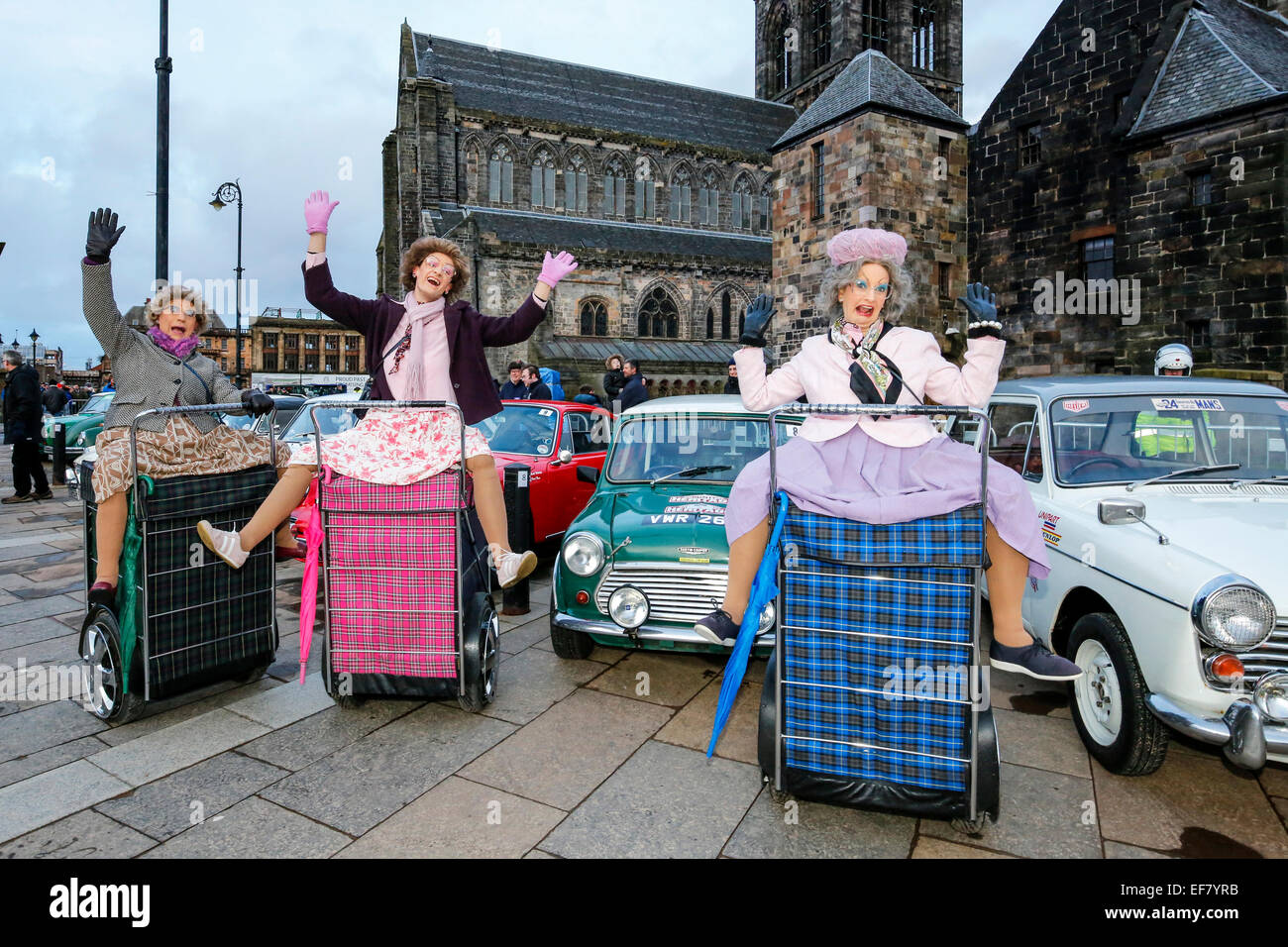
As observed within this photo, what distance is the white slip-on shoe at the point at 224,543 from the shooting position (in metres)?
3.69

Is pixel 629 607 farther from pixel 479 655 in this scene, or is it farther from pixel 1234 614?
pixel 1234 614

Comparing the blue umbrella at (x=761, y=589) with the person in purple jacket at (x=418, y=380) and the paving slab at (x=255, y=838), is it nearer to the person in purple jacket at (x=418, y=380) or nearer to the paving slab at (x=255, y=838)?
the person in purple jacket at (x=418, y=380)

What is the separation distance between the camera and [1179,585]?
3.04 meters

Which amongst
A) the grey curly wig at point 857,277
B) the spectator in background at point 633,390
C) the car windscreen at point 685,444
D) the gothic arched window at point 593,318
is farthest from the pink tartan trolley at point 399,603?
the gothic arched window at point 593,318

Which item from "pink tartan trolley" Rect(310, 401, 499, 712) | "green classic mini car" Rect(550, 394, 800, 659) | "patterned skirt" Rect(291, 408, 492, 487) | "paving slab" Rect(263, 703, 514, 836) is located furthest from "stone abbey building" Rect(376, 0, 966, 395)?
"paving slab" Rect(263, 703, 514, 836)

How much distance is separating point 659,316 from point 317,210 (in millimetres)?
35899

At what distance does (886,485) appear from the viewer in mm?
2902

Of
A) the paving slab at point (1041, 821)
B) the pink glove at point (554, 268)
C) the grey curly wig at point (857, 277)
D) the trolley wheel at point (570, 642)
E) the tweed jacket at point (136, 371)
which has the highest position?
the pink glove at point (554, 268)

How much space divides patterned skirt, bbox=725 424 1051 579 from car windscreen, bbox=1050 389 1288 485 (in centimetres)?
176

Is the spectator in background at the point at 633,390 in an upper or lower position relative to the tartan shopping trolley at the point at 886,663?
upper

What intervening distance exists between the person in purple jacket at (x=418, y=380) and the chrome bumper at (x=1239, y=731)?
2781 mm

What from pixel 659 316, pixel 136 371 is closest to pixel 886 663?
pixel 136 371
